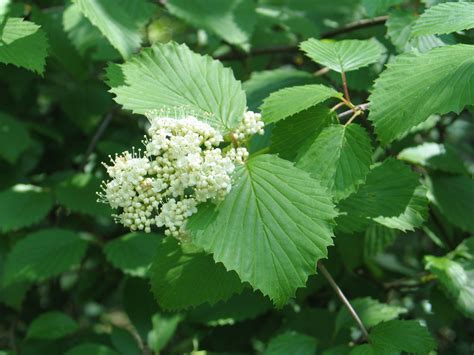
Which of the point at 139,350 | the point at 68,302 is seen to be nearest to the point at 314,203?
the point at 139,350

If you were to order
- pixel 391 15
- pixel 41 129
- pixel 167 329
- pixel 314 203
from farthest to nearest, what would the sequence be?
pixel 41 129 < pixel 167 329 < pixel 391 15 < pixel 314 203

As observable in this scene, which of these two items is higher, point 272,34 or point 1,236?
point 272,34

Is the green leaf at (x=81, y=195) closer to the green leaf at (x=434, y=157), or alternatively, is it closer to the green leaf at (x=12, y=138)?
the green leaf at (x=12, y=138)

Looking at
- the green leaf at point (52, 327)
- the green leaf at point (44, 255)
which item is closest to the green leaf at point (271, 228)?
the green leaf at point (44, 255)

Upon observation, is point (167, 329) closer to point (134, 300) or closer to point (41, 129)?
point (134, 300)

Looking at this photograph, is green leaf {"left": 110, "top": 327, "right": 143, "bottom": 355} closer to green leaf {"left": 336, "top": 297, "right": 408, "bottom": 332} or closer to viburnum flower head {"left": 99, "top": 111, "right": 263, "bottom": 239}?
green leaf {"left": 336, "top": 297, "right": 408, "bottom": 332}

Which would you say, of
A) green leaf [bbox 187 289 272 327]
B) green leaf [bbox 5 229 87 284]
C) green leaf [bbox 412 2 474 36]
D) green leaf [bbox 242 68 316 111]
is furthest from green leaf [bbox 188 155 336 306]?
green leaf [bbox 5 229 87 284]

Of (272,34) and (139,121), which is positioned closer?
(272,34)
